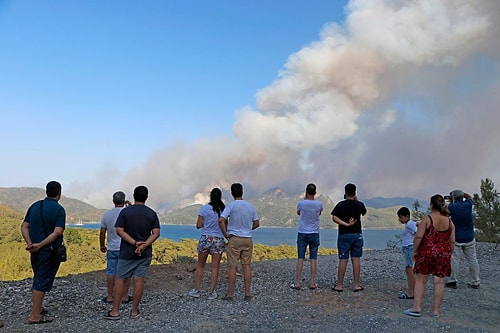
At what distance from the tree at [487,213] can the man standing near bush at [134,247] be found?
20853mm

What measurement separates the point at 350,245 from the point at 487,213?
1846 cm

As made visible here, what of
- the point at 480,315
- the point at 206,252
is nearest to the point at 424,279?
the point at 480,315

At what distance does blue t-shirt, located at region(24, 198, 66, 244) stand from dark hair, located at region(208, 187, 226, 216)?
2.78 m

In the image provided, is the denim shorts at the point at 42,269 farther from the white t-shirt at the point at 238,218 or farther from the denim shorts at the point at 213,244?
the white t-shirt at the point at 238,218

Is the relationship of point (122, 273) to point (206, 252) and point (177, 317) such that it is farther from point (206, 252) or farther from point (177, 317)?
point (206, 252)

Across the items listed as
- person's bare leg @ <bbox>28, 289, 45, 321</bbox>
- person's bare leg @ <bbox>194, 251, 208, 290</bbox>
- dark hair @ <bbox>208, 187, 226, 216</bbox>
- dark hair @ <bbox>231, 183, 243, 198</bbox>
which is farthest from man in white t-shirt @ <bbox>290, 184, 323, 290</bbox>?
person's bare leg @ <bbox>28, 289, 45, 321</bbox>

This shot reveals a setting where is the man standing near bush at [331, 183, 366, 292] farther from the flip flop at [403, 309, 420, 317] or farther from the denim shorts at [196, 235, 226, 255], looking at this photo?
the denim shorts at [196, 235, 226, 255]

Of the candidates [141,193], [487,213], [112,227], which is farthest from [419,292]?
[487,213]

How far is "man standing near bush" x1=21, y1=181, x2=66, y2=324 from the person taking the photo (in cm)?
633

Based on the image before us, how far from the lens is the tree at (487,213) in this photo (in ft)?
74.1

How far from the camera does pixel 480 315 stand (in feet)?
23.8

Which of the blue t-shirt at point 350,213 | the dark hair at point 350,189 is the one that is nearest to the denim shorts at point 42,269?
the blue t-shirt at point 350,213

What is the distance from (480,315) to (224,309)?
446 cm

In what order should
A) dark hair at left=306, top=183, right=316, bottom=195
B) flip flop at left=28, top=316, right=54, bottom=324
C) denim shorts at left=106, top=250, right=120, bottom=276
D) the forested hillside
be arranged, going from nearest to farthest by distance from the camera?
flip flop at left=28, top=316, right=54, bottom=324
denim shorts at left=106, top=250, right=120, bottom=276
dark hair at left=306, top=183, right=316, bottom=195
the forested hillside
